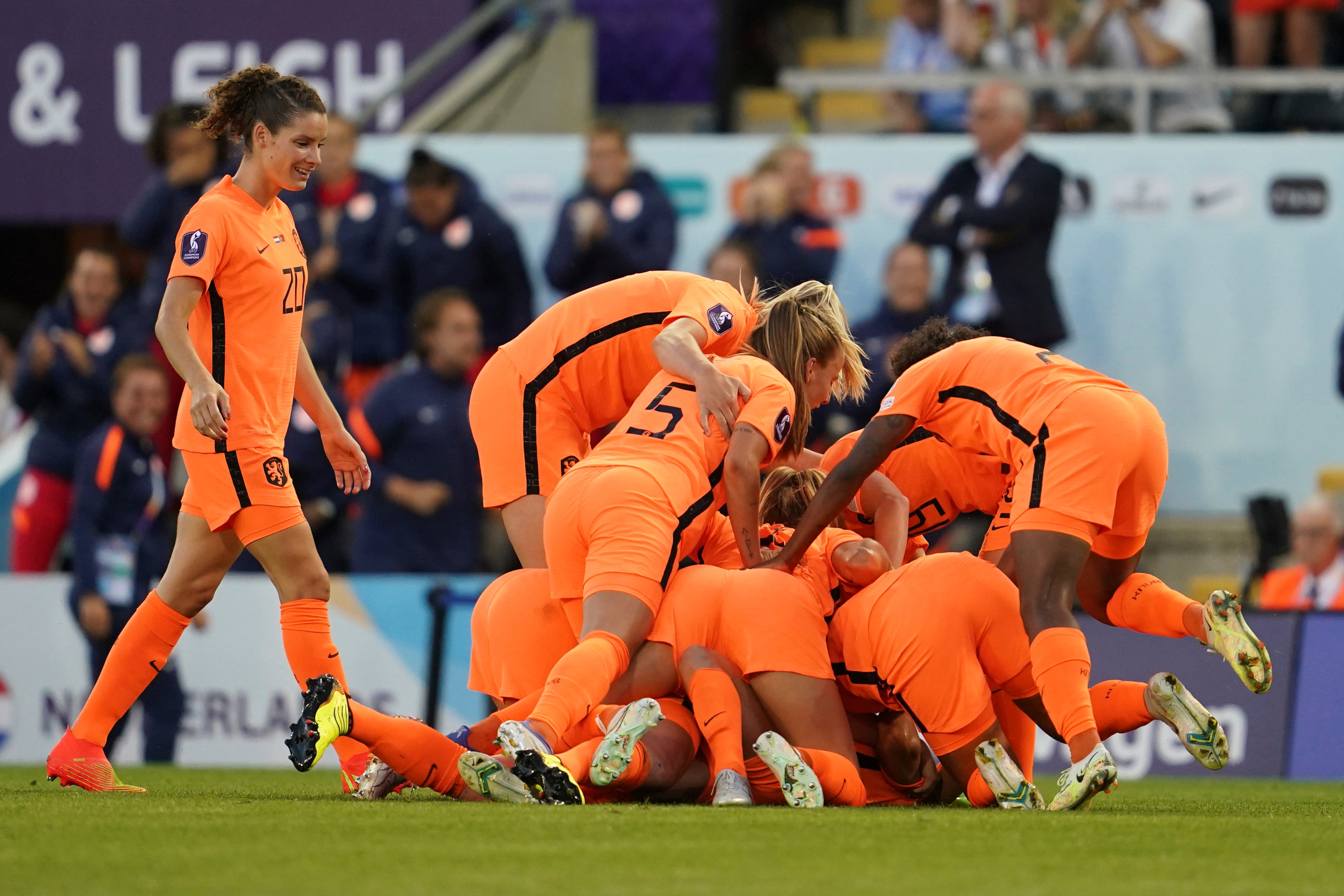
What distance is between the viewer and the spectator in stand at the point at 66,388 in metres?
9.66

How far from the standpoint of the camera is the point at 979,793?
210 inches

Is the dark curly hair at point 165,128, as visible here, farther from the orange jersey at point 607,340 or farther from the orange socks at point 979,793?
the orange socks at point 979,793

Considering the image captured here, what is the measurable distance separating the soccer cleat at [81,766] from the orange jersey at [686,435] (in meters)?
1.71

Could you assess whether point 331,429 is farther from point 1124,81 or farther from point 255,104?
point 1124,81

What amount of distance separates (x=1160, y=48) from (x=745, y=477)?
6203 mm

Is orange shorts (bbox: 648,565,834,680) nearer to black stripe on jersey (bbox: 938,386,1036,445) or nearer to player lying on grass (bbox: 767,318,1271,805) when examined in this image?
player lying on grass (bbox: 767,318,1271,805)

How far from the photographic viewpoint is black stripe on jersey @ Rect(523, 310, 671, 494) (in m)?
5.79

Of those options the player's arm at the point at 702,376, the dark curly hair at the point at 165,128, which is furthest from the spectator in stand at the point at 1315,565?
the dark curly hair at the point at 165,128

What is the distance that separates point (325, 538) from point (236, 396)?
4277 mm

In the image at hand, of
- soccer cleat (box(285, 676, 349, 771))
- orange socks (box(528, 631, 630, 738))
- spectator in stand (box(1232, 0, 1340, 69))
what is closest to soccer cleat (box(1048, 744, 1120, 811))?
orange socks (box(528, 631, 630, 738))

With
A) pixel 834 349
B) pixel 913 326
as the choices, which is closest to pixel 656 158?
pixel 913 326

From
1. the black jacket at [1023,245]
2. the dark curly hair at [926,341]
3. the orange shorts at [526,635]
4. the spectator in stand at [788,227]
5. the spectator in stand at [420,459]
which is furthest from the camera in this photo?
the spectator in stand at [788,227]

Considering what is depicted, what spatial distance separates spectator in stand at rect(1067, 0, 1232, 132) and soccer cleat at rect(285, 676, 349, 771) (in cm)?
717

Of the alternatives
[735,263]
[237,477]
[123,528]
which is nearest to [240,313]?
[237,477]
